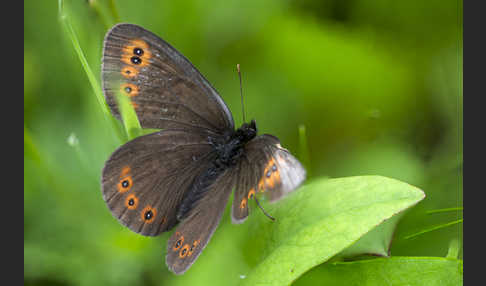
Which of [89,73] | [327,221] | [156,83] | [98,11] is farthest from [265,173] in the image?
[98,11]

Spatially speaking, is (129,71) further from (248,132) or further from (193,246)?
(193,246)

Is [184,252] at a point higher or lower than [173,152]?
lower

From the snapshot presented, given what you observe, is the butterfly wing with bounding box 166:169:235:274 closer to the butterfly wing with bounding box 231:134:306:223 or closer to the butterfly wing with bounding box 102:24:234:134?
the butterfly wing with bounding box 231:134:306:223

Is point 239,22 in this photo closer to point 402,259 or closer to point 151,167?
point 151,167

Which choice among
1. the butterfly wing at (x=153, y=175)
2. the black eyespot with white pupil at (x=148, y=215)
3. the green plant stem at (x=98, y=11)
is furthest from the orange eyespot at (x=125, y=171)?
the green plant stem at (x=98, y=11)

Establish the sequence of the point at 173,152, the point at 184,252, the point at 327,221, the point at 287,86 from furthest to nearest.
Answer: the point at 287,86
the point at 173,152
the point at 184,252
the point at 327,221

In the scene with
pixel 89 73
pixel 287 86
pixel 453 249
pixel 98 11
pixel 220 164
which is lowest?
pixel 453 249

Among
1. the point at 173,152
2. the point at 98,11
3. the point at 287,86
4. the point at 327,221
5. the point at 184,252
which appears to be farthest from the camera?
the point at 287,86

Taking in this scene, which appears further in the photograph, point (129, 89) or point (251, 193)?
point (129, 89)
